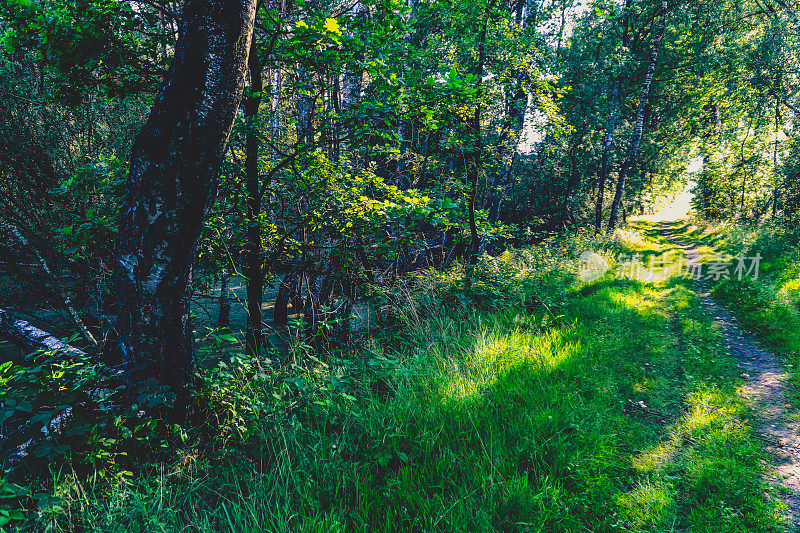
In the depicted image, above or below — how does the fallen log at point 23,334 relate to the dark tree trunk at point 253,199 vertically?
below

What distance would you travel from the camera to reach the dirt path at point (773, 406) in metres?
2.95

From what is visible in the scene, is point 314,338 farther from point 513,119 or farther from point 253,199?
point 513,119

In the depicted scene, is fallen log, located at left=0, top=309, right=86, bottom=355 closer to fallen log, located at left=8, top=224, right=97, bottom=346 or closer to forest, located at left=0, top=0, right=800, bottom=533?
forest, located at left=0, top=0, right=800, bottom=533

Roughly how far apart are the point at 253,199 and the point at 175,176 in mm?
1767

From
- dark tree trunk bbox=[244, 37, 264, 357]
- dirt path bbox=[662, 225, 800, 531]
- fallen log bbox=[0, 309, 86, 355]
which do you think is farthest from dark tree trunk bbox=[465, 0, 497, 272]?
fallen log bbox=[0, 309, 86, 355]

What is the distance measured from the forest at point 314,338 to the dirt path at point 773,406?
1.5 inches

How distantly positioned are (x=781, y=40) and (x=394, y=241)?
2417 cm

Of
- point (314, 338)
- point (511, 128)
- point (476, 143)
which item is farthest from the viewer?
point (511, 128)

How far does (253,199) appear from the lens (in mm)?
4207

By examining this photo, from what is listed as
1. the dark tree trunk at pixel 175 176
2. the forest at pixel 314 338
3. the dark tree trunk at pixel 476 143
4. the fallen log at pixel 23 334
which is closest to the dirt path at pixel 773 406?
the forest at pixel 314 338

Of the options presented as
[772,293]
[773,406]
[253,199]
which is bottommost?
[773,406]

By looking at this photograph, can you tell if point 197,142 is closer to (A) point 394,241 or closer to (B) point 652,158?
(A) point 394,241

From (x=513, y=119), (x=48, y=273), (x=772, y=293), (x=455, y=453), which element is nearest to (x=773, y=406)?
(x=455, y=453)

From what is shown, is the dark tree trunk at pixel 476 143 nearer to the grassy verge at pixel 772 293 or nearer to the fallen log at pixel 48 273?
the grassy verge at pixel 772 293
